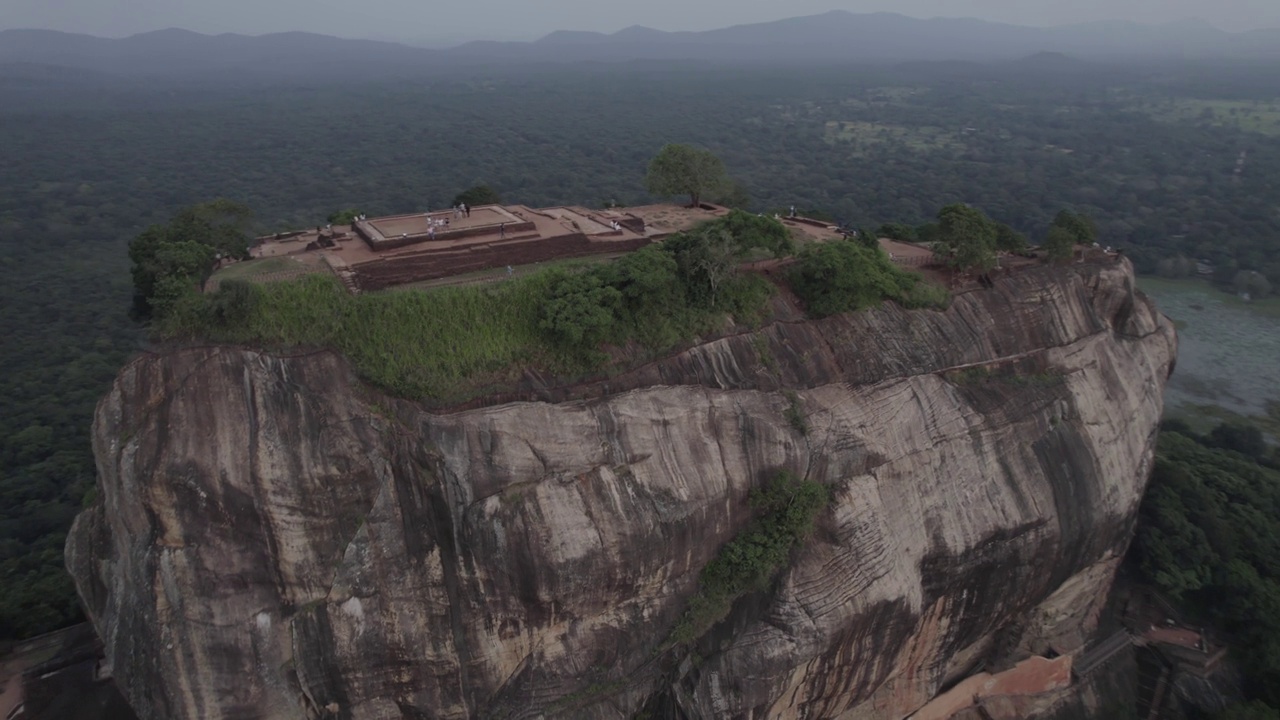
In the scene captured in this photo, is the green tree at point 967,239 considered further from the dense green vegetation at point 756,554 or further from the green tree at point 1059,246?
the dense green vegetation at point 756,554

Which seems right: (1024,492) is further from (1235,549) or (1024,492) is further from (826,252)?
(1235,549)

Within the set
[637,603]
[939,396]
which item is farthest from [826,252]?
[637,603]

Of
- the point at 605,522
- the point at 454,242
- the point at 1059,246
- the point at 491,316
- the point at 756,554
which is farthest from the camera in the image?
the point at 1059,246

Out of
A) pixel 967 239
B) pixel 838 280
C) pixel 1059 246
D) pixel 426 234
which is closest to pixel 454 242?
pixel 426 234

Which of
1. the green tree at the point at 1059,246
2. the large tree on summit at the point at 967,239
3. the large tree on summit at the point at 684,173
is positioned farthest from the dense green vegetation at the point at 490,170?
the large tree on summit at the point at 684,173

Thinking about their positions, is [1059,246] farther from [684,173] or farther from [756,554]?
[756,554]
